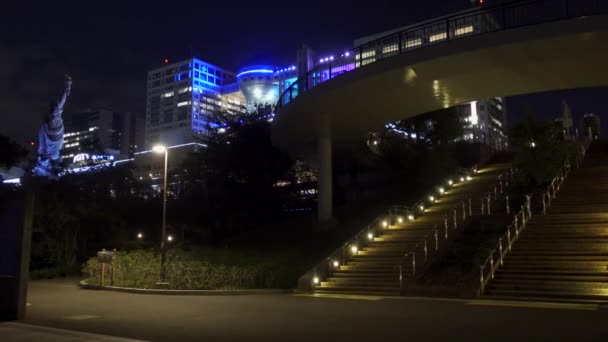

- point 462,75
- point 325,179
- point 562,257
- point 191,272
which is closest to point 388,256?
point 562,257

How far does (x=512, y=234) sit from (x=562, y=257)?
2.82m

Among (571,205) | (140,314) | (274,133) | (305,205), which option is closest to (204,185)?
(305,205)

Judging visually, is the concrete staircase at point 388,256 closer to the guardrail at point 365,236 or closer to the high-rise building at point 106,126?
the guardrail at point 365,236

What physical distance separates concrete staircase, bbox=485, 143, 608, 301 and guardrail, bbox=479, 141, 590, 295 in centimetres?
19

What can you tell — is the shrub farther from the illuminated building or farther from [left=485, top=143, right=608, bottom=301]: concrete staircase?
the illuminated building

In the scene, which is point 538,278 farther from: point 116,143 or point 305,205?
point 116,143

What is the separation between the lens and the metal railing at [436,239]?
19.9 metres

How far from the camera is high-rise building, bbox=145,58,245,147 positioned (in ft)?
551

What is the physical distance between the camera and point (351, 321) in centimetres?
1227

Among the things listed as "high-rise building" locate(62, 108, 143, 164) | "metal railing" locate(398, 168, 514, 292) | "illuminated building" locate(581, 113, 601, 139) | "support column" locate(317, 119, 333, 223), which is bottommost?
"metal railing" locate(398, 168, 514, 292)

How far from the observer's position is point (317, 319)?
1267 cm

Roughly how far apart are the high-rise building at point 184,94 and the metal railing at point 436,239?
141m

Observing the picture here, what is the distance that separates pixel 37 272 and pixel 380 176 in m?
22.3

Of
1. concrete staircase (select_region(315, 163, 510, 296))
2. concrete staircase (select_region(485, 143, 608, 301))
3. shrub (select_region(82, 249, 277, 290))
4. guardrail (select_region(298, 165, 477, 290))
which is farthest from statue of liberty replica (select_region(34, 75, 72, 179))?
concrete staircase (select_region(485, 143, 608, 301))
